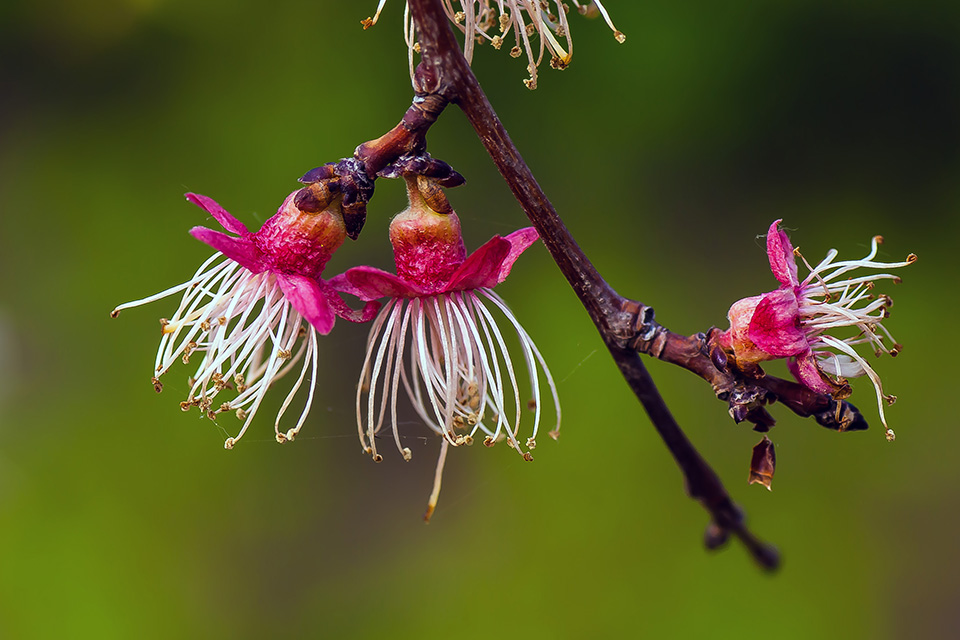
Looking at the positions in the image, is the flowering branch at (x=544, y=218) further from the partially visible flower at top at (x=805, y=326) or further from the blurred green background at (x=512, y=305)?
the blurred green background at (x=512, y=305)

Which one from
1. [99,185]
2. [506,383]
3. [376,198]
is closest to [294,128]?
[376,198]

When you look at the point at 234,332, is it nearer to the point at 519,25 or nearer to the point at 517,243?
the point at 517,243

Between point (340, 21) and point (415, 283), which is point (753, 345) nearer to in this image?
point (415, 283)

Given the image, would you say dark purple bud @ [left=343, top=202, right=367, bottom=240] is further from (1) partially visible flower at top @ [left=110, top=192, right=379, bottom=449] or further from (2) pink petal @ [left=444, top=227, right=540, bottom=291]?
(2) pink petal @ [left=444, top=227, right=540, bottom=291]

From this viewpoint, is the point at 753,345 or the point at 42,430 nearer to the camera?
the point at 753,345

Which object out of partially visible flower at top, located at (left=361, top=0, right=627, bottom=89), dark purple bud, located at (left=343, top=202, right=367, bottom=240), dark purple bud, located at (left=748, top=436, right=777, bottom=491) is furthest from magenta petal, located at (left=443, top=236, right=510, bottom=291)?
dark purple bud, located at (left=748, top=436, right=777, bottom=491)

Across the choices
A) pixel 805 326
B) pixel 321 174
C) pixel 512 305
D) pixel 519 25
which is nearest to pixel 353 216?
pixel 321 174
